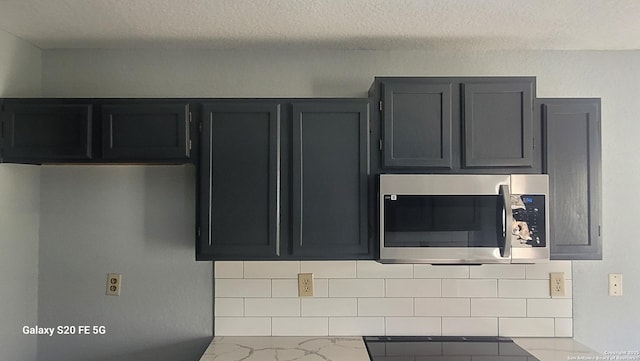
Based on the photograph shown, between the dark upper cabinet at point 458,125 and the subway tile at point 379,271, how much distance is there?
0.55m

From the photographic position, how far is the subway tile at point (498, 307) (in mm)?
2389

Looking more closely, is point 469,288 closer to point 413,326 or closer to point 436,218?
point 413,326

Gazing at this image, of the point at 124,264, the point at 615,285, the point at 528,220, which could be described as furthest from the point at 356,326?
the point at 615,285

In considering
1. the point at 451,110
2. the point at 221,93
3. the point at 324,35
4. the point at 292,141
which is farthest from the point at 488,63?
the point at 221,93

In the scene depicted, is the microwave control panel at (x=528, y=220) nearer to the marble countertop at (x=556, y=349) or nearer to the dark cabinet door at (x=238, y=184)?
the marble countertop at (x=556, y=349)

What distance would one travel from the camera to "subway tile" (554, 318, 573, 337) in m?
2.38

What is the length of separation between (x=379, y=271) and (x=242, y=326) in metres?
0.71

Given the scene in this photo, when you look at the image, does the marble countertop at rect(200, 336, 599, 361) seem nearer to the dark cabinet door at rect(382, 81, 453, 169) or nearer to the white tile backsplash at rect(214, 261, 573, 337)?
the white tile backsplash at rect(214, 261, 573, 337)

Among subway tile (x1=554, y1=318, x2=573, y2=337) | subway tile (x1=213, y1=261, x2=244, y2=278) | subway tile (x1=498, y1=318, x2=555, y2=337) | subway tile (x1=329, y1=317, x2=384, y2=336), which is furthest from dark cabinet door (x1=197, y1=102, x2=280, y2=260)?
subway tile (x1=554, y1=318, x2=573, y2=337)

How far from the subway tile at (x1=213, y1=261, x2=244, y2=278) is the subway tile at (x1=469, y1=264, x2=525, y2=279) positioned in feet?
3.69

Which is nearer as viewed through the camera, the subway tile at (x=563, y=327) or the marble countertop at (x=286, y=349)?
the marble countertop at (x=286, y=349)

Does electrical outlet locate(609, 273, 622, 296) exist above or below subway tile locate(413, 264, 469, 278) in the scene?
below

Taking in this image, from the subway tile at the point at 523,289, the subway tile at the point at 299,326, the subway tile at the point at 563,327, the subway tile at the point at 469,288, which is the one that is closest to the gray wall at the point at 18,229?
the subway tile at the point at 299,326

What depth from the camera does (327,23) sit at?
2.06m
